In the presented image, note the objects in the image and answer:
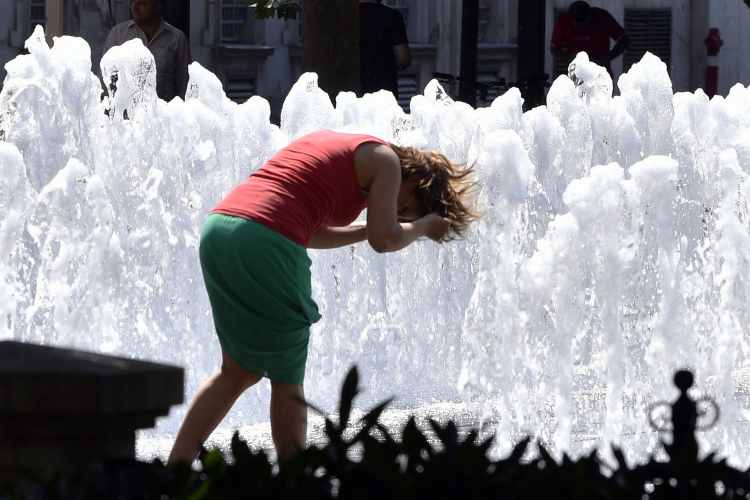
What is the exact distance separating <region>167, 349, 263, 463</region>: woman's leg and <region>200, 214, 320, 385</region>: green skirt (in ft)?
0.14

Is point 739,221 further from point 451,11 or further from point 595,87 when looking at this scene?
point 451,11

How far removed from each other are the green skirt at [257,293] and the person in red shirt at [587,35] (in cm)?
995

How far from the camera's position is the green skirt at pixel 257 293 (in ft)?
11.9

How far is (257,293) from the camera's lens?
3631 millimetres

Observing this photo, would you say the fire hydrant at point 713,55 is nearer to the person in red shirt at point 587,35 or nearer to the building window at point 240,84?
the building window at point 240,84

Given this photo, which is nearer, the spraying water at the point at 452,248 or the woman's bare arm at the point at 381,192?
the woman's bare arm at the point at 381,192

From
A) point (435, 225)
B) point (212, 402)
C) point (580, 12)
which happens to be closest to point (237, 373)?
point (212, 402)

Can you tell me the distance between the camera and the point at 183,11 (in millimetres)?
9914

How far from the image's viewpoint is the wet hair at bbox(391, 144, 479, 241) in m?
3.88

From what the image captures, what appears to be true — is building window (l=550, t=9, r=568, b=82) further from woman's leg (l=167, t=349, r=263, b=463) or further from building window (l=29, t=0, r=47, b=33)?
woman's leg (l=167, t=349, r=263, b=463)

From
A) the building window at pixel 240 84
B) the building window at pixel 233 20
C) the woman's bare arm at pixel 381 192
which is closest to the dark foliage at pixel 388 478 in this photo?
the woman's bare arm at pixel 381 192

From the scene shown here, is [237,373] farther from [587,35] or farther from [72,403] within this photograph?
[587,35]

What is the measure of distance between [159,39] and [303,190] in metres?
5.51

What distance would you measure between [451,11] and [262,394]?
17.8 m
